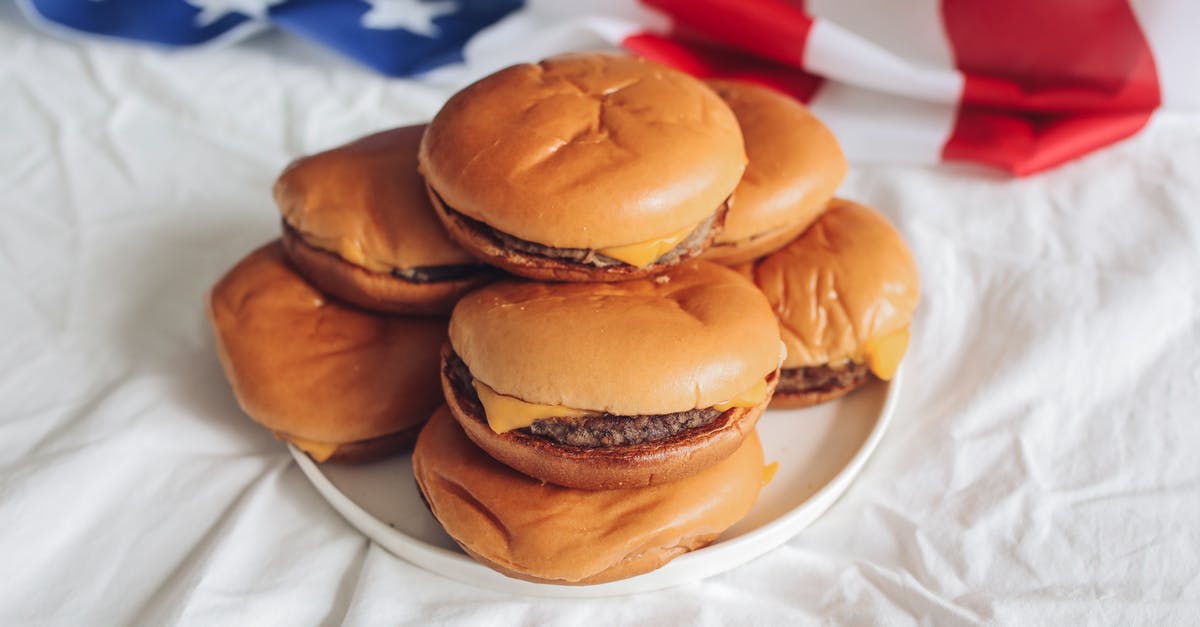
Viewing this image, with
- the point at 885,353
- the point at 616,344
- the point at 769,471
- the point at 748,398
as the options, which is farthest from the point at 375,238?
the point at 885,353

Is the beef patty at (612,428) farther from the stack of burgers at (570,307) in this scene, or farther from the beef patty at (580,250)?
the beef patty at (580,250)

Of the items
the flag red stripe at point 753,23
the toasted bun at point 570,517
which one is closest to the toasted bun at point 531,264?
the toasted bun at point 570,517

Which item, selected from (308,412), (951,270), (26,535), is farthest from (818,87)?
(26,535)

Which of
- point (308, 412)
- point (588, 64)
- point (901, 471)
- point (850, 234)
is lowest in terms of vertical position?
point (901, 471)

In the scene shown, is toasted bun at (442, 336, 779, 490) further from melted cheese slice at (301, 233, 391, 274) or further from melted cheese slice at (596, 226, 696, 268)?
melted cheese slice at (301, 233, 391, 274)

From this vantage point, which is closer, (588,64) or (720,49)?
(588,64)

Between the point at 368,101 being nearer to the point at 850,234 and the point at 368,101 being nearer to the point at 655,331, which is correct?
the point at 850,234
